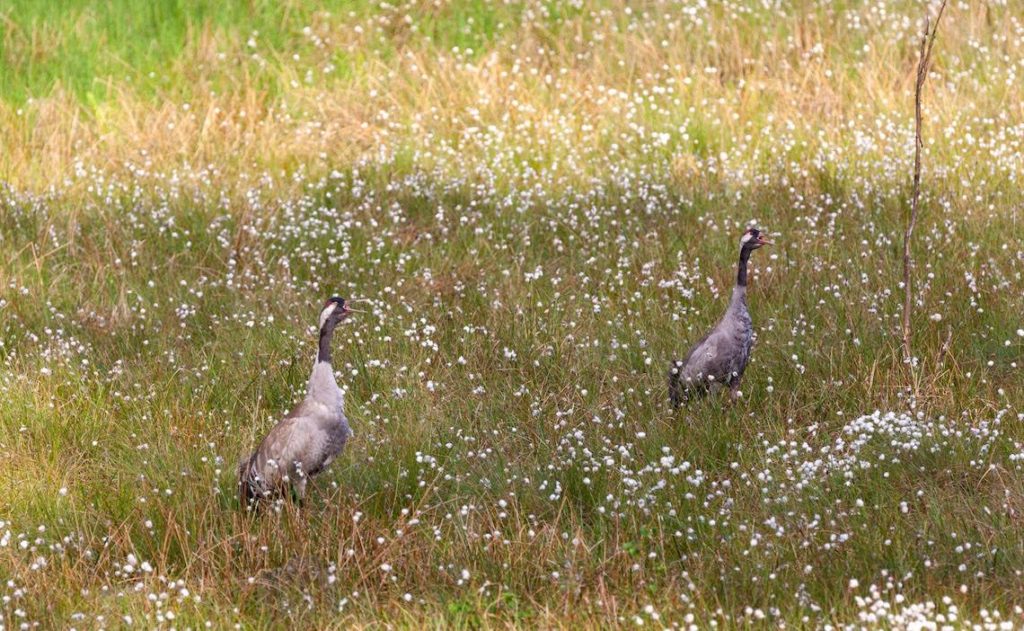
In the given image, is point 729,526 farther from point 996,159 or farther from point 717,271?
point 996,159

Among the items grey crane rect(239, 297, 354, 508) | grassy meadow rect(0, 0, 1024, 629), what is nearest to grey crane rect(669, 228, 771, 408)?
grassy meadow rect(0, 0, 1024, 629)

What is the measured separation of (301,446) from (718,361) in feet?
7.75

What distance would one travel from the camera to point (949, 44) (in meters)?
12.3

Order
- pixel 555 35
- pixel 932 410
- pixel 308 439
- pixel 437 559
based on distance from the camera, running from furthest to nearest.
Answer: pixel 555 35, pixel 932 410, pixel 308 439, pixel 437 559

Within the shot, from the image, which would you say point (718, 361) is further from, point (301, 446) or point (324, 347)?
point (301, 446)

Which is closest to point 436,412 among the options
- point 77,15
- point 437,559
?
point 437,559

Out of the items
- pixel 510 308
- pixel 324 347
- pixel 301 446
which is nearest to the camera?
pixel 301 446

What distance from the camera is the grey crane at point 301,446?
20.9ft

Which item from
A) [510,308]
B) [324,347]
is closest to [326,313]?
[324,347]

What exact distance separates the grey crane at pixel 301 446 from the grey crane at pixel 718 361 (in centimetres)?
191

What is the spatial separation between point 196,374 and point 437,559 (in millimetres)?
2654

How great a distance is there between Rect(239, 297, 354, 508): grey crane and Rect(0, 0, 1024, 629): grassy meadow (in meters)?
0.14

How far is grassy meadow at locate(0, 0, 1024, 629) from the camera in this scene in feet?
18.9

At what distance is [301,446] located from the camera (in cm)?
641
